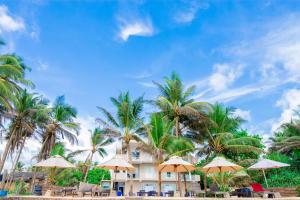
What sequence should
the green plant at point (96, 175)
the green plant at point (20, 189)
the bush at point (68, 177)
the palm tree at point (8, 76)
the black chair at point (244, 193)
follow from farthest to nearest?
the green plant at point (96, 175) → the bush at point (68, 177) → the green plant at point (20, 189) → the palm tree at point (8, 76) → the black chair at point (244, 193)

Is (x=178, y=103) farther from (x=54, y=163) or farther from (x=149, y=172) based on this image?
(x=54, y=163)

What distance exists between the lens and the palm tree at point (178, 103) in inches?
1069

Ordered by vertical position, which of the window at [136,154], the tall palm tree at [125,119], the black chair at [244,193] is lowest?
the black chair at [244,193]

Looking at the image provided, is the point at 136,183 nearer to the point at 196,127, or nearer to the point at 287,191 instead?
the point at 196,127

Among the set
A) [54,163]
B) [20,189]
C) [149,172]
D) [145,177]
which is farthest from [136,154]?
[54,163]

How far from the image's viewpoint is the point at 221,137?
88.0ft

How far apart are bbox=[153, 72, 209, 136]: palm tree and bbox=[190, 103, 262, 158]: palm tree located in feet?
4.85

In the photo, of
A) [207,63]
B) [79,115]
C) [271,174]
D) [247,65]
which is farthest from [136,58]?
[271,174]

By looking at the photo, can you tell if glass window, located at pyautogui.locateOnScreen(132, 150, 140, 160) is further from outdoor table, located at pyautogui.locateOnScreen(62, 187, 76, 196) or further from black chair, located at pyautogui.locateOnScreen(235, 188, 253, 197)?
black chair, located at pyautogui.locateOnScreen(235, 188, 253, 197)

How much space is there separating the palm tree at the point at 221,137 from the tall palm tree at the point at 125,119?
6475mm

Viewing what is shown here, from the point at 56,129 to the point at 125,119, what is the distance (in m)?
8.14

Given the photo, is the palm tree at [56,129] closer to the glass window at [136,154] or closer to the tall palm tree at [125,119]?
the tall palm tree at [125,119]

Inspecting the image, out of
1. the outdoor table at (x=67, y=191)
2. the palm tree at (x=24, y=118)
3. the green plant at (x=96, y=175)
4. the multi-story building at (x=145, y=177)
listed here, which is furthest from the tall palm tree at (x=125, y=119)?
the green plant at (x=96, y=175)

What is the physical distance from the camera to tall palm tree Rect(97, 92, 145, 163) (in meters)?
26.1
